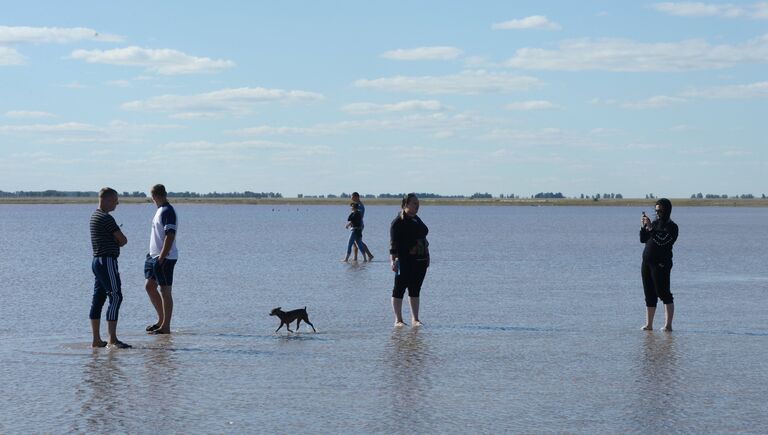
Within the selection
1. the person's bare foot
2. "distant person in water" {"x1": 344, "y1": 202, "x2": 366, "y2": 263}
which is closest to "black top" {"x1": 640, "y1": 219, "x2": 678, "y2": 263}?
the person's bare foot

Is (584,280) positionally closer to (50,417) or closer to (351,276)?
(351,276)

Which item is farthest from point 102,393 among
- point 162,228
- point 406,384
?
point 162,228

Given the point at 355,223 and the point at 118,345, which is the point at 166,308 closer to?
the point at 118,345

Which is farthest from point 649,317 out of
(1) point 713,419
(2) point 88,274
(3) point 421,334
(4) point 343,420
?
(2) point 88,274

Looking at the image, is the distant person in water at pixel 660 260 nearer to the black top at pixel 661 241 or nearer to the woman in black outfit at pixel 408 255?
the black top at pixel 661 241

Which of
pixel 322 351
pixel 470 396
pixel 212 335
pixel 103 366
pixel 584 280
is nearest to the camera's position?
pixel 470 396

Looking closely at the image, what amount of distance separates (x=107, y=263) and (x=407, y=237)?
13.1 feet

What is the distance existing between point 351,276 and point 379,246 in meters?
16.5

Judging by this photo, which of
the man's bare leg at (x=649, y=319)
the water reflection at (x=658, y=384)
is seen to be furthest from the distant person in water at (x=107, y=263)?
the man's bare leg at (x=649, y=319)

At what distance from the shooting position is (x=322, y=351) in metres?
11.8

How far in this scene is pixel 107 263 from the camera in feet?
38.8

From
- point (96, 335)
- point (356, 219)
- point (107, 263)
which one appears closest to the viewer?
point (107, 263)

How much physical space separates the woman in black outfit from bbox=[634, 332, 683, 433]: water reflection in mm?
2997

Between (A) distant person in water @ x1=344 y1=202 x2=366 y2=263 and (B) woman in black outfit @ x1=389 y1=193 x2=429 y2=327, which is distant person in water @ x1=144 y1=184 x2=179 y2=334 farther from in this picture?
(A) distant person in water @ x1=344 y1=202 x2=366 y2=263
